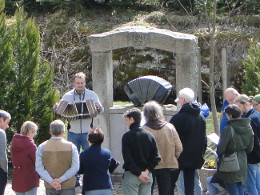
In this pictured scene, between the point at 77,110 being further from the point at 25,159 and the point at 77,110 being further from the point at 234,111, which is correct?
the point at 234,111

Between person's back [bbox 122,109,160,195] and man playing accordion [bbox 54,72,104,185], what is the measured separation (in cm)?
227

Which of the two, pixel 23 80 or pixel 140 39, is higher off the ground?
pixel 140 39

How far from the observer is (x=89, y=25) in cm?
2145

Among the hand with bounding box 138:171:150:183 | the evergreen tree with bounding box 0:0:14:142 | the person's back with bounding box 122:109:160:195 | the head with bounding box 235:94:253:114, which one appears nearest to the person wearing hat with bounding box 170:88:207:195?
the head with bounding box 235:94:253:114

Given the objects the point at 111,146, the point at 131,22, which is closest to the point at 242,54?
the point at 131,22

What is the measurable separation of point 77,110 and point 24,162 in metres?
2.06

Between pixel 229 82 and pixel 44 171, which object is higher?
pixel 229 82

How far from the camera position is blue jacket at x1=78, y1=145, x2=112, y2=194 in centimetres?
770

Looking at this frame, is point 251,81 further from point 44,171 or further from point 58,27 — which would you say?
point 44,171

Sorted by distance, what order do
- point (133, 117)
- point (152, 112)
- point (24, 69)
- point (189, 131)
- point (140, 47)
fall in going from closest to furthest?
1. point (133, 117)
2. point (152, 112)
3. point (189, 131)
4. point (140, 47)
5. point (24, 69)

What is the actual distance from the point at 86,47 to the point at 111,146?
10203 millimetres

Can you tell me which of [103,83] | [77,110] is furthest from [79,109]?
[103,83]

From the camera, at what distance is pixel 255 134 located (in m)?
9.09

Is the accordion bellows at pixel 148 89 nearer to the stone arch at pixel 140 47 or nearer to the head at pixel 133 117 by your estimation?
the stone arch at pixel 140 47
